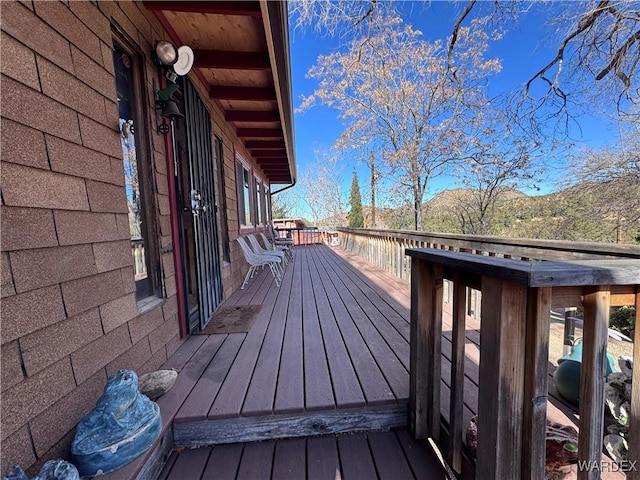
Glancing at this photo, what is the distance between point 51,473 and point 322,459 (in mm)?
967

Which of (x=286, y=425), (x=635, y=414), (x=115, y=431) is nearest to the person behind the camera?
(x=635, y=414)

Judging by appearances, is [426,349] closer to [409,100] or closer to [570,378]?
[570,378]

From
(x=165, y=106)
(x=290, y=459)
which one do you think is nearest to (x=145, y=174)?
(x=165, y=106)

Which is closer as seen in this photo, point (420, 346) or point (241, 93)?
point (420, 346)

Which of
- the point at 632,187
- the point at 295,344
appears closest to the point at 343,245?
the point at 632,187

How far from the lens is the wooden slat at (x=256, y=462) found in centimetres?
116

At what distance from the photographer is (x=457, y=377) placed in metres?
1.10

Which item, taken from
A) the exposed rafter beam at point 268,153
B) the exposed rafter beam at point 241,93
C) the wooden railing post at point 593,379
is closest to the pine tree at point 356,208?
the exposed rafter beam at point 268,153

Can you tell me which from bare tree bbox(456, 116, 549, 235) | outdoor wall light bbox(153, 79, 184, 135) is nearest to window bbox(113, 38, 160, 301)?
outdoor wall light bbox(153, 79, 184, 135)

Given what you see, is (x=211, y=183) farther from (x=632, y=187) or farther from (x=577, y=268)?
(x=632, y=187)

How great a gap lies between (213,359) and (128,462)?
83 cm

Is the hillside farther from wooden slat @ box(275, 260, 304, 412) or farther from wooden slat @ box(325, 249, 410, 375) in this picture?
wooden slat @ box(275, 260, 304, 412)

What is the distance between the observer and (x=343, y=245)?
33.2ft

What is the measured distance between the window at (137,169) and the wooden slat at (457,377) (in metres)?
1.78
